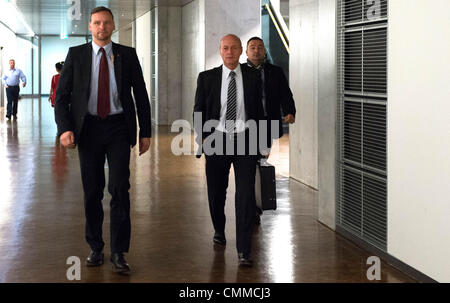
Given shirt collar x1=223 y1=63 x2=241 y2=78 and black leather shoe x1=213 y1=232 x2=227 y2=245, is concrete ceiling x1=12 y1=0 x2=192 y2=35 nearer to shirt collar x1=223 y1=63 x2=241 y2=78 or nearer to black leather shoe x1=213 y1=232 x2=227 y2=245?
black leather shoe x1=213 y1=232 x2=227 y2=245

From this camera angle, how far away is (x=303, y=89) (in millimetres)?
10766

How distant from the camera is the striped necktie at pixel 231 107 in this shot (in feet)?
19.6

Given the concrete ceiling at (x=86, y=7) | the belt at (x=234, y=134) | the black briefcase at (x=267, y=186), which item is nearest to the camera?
A: the belt at (x=234, y=134)

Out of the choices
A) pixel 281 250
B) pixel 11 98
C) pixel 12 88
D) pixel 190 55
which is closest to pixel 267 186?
pixel 281 250

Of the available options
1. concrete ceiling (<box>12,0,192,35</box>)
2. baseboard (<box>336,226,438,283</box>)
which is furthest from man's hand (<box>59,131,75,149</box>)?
concrete ceiling (<box>12,0,192,35</box>)

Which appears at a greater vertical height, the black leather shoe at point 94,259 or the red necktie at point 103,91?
the red necktie at point 103,91

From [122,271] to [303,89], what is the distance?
5.80 metres

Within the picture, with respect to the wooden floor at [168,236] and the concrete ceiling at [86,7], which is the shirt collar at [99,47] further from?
the concrete ceiling at [86,7]

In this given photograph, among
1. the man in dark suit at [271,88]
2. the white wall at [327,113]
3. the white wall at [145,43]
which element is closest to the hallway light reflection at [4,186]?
the man in dark suit at [271,88]

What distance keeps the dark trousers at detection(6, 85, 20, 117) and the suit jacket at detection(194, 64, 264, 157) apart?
19.5 m

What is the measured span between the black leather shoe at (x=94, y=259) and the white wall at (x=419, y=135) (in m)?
2.20
